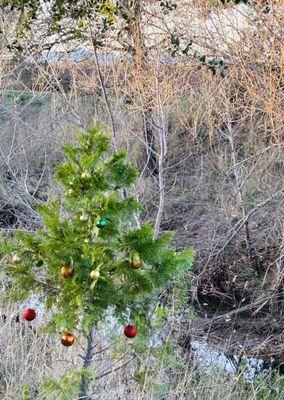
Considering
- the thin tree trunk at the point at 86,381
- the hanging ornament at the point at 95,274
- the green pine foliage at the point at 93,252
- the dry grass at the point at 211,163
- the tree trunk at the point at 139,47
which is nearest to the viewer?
the hanging ornament at the point at 95,274

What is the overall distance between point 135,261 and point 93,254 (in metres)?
0.17

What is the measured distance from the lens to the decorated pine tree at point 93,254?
2.34 metres

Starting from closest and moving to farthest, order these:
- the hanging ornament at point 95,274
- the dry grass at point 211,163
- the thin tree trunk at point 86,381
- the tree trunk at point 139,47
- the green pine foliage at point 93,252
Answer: the hanging ornament at point 95,274, the green pine foliage at point 93,252, the thin tree trunk at point 86,381, the dry grass at point 211,163, the tree trunk at point 139,47

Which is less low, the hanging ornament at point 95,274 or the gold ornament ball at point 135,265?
the gold ornament ball at point 135,265

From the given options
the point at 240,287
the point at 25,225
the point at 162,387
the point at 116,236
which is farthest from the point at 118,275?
the point at 25,225

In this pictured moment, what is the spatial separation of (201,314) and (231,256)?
76 centimetres

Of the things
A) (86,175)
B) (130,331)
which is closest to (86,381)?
(130,331)

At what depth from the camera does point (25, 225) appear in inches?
268

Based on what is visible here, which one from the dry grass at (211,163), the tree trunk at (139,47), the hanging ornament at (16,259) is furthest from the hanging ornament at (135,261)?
the tree trunk at (139,47)

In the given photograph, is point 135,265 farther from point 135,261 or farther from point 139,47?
point 139,47

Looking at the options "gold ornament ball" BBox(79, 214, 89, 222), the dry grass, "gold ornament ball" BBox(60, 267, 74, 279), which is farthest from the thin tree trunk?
the dry grass

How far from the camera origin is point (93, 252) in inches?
90.9

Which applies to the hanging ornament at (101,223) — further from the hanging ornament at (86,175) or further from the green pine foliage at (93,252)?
the hanging ornament at (86,175)

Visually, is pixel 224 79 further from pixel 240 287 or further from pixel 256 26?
pixel 240 287
